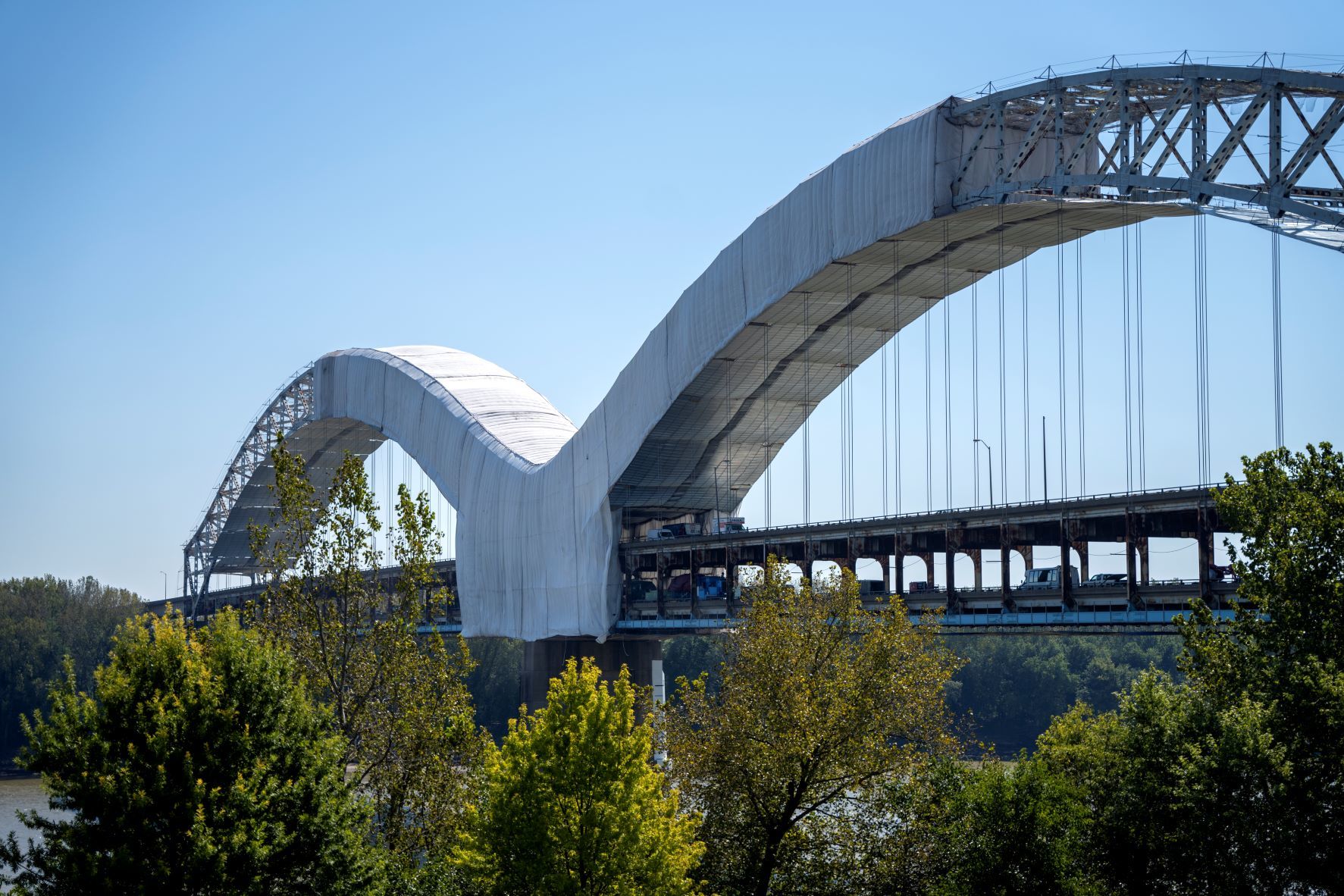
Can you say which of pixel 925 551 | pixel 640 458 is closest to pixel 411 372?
pixel 640 458

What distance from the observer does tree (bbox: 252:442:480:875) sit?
3027cm

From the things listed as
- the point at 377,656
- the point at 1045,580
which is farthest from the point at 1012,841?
the point at 1045,580

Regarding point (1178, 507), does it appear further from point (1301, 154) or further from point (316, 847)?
point (316, 847)

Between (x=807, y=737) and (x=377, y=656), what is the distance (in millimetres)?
9777

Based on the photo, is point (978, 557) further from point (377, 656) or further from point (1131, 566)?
point (377, 656)

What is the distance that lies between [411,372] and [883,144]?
39270mm

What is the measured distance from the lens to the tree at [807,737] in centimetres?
3019

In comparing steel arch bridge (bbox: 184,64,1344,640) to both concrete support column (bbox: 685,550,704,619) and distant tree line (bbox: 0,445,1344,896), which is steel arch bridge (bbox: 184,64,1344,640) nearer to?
concrete support column (bbox: 685,550,704,619)

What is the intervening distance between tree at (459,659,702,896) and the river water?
143 ft

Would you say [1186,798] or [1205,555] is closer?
[1186,798]

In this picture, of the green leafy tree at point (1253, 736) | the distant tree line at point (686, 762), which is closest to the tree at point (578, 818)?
the distant tree line at point (686, 762)

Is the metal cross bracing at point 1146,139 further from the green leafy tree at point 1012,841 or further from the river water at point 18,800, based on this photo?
the river water at point 18,800

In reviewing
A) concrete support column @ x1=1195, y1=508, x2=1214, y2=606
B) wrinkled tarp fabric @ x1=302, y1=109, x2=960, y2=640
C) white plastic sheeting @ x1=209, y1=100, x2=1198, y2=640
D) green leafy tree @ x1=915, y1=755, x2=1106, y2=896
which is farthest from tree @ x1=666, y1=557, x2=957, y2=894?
wrinkled tarp fabric @ x1=302, y1=109, x2=960, y2=640

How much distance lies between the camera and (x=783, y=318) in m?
57.9
